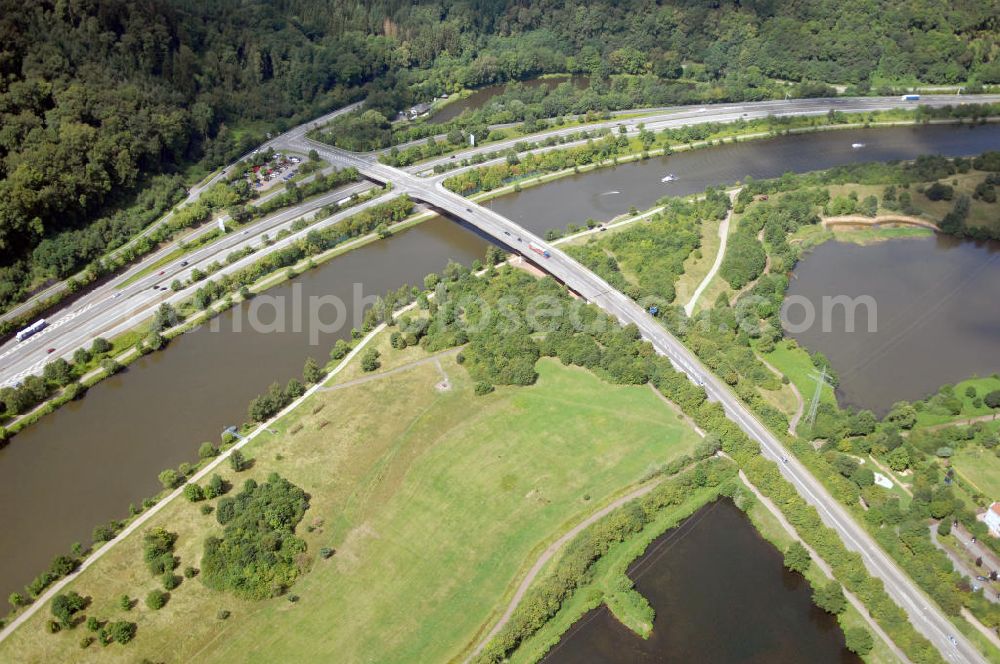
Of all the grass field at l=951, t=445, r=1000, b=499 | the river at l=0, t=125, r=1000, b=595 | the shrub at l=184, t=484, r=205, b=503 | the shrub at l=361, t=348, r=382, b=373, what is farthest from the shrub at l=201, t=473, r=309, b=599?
the grass field at l=951, t=445, r=1000, b=499

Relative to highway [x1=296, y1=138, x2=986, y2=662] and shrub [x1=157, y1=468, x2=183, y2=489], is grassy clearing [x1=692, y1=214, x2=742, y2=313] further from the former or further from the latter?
shrub [x1=157, y1=468, x2=183, y2=489]

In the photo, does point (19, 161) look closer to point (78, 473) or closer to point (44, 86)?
point (44, 86)

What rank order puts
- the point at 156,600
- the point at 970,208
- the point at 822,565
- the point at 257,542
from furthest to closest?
the point at 970,208 → the point at 257,542 → the point at 822,565 → the point at 156,600

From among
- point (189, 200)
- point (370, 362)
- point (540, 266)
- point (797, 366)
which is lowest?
point (797, 366)

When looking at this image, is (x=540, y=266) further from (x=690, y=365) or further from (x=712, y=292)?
(x=690, y=365)

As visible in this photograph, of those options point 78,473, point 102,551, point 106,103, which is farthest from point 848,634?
point 106,103

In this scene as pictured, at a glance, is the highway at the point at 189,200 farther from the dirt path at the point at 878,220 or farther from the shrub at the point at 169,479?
the dirt path at the point at 878,220

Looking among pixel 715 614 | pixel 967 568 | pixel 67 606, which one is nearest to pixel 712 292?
pixel 967 568

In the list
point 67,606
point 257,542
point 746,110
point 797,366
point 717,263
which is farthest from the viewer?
point 746,110
